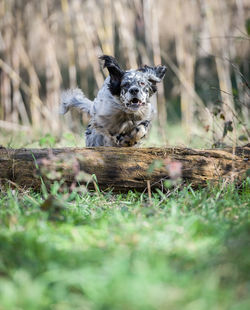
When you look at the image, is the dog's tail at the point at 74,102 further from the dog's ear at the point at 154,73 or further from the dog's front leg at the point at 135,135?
the dog's ear at the point at 154,73

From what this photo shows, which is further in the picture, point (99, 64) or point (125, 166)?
point (99, 64)

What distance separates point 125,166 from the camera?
3.24 metres

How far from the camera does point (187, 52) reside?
24.9ft

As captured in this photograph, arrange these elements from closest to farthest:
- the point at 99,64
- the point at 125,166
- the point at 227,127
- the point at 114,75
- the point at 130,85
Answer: the point at 125,166, the point at 227,127, the point at 130,85, the point at 114,75, the point at 99,64

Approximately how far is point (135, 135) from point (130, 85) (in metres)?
0.57

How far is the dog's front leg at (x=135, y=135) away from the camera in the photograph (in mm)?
4672

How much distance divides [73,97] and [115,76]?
101 centimetres

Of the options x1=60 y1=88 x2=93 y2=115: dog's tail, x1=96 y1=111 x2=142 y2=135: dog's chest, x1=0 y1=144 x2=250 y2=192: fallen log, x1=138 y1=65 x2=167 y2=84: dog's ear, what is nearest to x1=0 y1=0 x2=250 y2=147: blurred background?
x1=60 y1=88 x2=93 y2=115: dog's tail

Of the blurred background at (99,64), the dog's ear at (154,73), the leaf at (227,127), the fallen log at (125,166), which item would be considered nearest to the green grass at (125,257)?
the fallen log at (125,166)

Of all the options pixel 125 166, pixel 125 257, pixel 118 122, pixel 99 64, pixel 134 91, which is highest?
pixel 99 64

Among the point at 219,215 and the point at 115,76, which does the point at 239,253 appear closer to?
the point at 219,215

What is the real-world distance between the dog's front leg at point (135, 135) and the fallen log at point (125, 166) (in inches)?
51.5

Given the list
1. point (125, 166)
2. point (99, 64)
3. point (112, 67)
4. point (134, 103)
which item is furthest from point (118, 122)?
point (99, 64)

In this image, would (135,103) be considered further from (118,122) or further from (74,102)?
(74,102)
